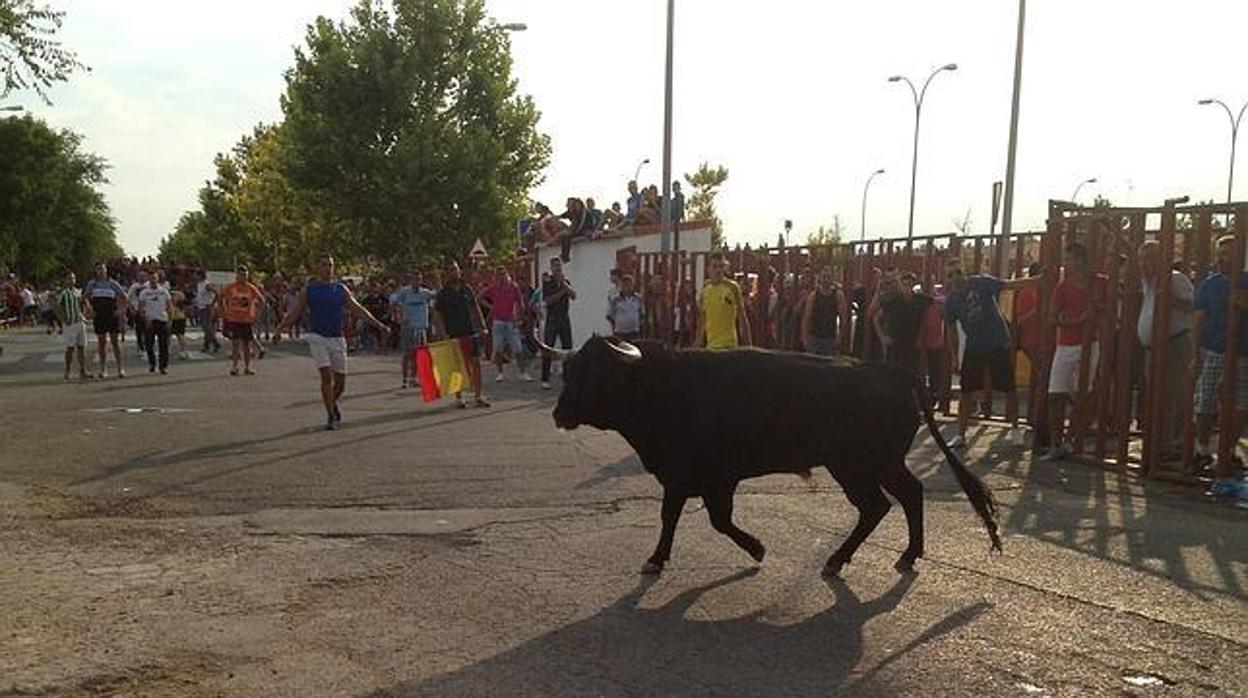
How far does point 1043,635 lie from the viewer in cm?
498

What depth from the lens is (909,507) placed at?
6.21 metres

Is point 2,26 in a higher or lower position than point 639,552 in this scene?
higher

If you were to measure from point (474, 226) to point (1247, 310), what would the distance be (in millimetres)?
31214

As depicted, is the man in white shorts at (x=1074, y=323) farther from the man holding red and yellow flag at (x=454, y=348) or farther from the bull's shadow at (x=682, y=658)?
the man holding red and yellow flag at (x=454, y=348)

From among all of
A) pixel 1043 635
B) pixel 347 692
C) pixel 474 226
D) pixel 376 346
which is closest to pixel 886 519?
pixel 1043 635

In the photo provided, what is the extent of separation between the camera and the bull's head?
6.14 m

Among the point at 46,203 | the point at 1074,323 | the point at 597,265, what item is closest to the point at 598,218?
the point at 597,265

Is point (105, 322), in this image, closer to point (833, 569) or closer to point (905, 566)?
point (833, 569)

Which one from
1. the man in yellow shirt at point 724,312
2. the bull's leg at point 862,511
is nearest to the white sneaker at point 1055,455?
the man in yellow shirt at point 724,312

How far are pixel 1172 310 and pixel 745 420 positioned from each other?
5.30 metres

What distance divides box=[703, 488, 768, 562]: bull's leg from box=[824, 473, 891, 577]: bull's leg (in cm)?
41

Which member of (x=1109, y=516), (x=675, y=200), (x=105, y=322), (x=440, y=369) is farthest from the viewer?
(x=675, y=200)

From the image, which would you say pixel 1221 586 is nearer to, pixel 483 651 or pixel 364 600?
pixel 483 651

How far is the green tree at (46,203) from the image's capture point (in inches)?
2468
